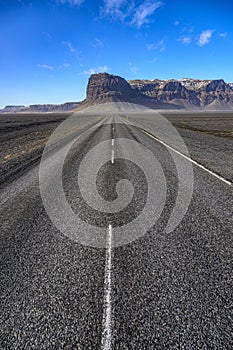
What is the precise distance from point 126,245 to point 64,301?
5.40ft

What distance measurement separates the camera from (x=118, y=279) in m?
3.87

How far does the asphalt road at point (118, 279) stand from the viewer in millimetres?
2992

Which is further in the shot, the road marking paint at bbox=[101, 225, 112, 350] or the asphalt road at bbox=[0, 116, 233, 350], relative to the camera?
the asphalt road at bbox=[0, 116, 233, 350]

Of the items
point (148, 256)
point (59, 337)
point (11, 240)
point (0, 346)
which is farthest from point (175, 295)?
point (11, 240)

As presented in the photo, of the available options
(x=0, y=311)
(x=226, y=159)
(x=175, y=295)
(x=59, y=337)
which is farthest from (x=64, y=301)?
(x=226, y=159)

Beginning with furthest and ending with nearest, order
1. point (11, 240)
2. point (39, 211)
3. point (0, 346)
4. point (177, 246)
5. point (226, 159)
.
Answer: point (226, 159), point (39, 211), point (11, 240), point (177, 246), point (0, 346)

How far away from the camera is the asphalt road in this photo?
9.82ft

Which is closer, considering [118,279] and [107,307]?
[107,307]

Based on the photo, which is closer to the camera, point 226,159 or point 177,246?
point 177,246

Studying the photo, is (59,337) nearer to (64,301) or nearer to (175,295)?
(64,301)

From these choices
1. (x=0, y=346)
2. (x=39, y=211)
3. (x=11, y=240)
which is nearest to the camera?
(x=0, y=346)

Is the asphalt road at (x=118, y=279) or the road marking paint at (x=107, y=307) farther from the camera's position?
the asphalt road at (x=118, y=279)

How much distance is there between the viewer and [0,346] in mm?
2916

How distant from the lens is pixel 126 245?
15.9ft
